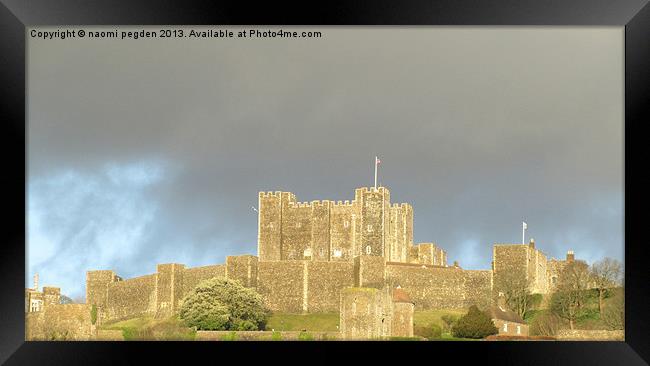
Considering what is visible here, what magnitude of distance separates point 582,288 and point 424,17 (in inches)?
1534

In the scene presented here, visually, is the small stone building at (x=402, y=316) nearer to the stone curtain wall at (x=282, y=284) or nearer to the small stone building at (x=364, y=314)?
the small stone building at (x=364, y=314)

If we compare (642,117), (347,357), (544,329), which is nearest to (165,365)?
(347,357)

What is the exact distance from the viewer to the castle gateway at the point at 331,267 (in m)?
49.8

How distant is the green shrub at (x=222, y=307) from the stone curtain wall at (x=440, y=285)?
6543 mm

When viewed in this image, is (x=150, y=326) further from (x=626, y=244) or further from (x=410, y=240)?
(x=626, y=244)

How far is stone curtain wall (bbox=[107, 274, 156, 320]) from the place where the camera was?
2093 inches

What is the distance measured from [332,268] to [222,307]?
6.81m

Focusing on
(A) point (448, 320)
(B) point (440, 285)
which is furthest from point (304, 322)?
(B) point (440, 285)

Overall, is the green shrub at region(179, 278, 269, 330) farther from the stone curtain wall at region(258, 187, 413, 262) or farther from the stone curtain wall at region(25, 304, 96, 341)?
the stone curtain wall at region(258, 187, 413, 262)

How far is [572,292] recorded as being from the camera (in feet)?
157

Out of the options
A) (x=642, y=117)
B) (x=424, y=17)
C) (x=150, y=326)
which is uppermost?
(x=424, y=17)

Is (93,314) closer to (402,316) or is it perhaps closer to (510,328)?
(402,316)

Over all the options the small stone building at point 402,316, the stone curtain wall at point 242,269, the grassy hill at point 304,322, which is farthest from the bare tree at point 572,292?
the stone curtain wall at point 242,269

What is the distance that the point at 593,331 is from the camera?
4175cm
